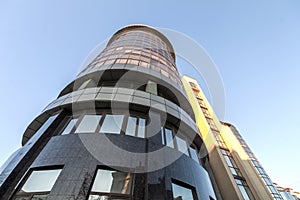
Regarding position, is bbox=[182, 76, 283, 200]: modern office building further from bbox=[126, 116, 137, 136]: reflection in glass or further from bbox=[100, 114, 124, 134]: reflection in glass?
bbox=[100, 114, 124, 134]: reflection in glass

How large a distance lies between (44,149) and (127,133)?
3.32 m

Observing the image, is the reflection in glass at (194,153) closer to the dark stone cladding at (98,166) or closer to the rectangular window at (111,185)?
the dark stone cladding at (98,166)

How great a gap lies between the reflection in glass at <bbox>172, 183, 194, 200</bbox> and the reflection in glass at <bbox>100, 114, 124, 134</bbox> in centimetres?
325

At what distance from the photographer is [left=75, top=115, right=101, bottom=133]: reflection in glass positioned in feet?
25.5

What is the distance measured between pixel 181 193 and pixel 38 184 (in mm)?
5035

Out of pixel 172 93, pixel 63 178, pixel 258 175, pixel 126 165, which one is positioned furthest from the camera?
pixel 258 175

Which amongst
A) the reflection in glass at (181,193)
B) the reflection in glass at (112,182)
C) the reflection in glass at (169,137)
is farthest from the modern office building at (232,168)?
the reflection in glass at (112,182)

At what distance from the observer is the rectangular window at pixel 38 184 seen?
549 cm

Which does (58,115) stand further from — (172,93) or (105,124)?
(172,93)

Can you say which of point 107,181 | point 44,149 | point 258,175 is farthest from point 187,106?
point 258,175

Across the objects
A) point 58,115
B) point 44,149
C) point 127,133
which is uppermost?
point 58,115

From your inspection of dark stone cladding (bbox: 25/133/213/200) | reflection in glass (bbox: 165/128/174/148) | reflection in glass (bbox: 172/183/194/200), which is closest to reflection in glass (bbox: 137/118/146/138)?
dark stone cladding (bbox: 25/133/213/200)

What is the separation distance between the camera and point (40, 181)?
19.4 feet

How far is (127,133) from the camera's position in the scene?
787cm
